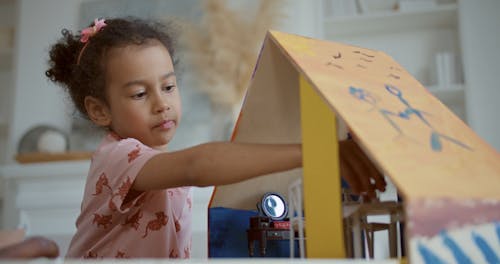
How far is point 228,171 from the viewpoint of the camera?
2.02 ft

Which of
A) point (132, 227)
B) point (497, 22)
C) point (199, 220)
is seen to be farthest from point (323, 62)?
point (497, 22)

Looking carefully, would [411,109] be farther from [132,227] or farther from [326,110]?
[132,227]

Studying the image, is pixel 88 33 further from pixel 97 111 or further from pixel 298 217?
pixel 298 217

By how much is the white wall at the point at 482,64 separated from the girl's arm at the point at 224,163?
1.97m

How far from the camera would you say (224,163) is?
62 cm

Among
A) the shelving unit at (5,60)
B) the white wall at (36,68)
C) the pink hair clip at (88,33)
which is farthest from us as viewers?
the shelving unit at (5,60)

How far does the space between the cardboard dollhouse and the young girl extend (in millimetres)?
56

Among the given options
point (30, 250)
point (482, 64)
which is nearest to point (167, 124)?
point (30, 250)

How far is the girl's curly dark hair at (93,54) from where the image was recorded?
39.3 inches

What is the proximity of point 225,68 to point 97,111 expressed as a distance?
156 cm

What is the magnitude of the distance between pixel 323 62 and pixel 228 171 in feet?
0.54

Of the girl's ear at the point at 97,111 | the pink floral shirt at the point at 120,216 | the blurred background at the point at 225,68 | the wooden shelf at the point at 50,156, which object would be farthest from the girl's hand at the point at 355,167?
the wooden shelf at the point at 50,156

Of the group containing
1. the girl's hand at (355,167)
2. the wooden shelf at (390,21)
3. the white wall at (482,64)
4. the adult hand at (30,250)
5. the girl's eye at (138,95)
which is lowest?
the adult hand at (30,250)

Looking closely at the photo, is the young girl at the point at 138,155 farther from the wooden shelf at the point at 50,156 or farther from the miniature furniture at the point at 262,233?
the wooden shelf at the point at 50,156
